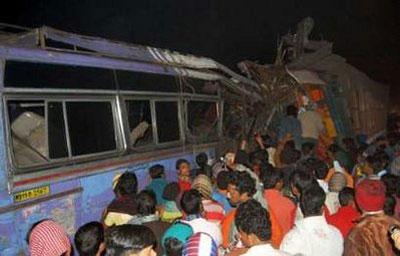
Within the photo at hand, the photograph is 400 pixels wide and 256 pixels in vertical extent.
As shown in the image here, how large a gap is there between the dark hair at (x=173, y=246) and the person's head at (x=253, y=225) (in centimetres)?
49

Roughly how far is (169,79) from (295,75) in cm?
406

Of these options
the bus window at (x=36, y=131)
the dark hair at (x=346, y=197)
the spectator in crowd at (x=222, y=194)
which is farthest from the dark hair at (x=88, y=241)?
the dark hair at (x=346, y=197)

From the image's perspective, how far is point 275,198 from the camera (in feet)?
16.1

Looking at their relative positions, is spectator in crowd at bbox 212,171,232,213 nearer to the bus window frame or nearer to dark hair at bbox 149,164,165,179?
dark hair at bbox 149,164,165,179

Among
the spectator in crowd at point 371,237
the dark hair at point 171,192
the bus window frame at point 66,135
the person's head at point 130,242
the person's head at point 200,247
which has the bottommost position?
the spectator in crowd at point 371,237

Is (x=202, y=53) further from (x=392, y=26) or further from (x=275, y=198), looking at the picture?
(x=275, y=198)

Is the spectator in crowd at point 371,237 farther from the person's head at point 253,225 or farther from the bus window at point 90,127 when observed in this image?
the bus window at point 90,127

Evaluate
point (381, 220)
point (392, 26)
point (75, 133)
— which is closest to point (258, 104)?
point (75, 133)

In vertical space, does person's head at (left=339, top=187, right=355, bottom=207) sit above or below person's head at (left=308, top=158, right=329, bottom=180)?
below

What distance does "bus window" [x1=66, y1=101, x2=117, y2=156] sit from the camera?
5.68 metres

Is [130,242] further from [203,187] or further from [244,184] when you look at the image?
[203,187]

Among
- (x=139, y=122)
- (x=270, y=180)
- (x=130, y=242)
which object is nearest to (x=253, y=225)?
(x=130, y=242)

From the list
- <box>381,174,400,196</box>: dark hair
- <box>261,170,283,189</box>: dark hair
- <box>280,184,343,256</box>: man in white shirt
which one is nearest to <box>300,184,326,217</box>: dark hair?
<box>280,184,343,256</box>: man in white shirt

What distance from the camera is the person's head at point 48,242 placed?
3.34 metres
